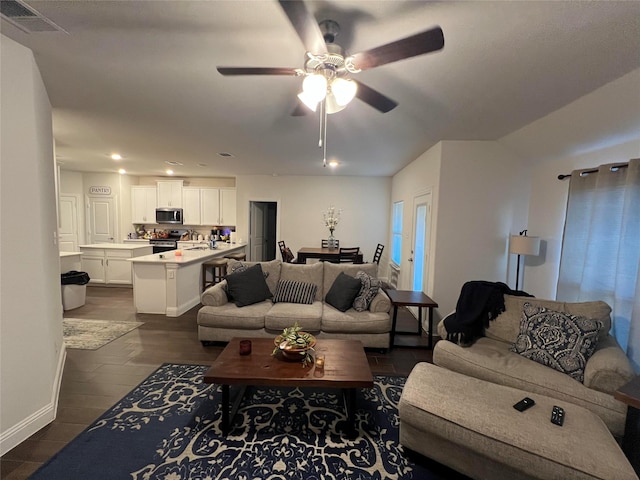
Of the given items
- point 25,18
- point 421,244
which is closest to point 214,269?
point 421,244

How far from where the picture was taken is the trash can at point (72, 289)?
14.3ft

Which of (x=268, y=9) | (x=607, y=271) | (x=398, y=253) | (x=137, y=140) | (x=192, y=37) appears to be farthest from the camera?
(x=398, y=253)

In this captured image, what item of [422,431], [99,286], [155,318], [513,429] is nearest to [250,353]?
[422,431]

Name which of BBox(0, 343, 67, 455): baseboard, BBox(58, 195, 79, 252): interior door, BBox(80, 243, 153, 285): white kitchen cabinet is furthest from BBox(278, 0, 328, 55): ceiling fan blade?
BBox(58, 195, 79, 252): interior door

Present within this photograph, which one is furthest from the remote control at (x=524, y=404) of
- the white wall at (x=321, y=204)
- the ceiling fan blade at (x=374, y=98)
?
the white wall at (x=321, y=204)

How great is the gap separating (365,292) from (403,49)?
266 cm

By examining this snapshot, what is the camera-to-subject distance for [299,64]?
2004mm

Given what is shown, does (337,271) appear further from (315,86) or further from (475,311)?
(315,86)

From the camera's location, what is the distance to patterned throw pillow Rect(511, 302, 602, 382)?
2.11 meters

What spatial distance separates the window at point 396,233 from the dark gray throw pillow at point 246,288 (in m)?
3.39

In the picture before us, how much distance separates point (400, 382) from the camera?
8.82ft

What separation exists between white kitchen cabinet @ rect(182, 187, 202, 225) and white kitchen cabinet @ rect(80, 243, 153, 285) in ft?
5.75

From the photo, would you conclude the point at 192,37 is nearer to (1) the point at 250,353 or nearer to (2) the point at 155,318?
(1) the point at 250,353

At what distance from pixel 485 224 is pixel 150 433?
4185 millimetres
